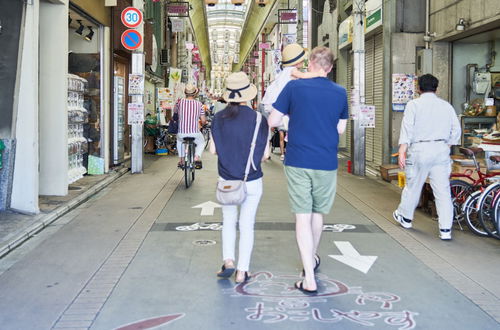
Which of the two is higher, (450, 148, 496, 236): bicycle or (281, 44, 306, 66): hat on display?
(281, 44, 306, 66): hat on display

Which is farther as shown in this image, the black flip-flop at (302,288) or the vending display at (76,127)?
the vending display at (76,127)

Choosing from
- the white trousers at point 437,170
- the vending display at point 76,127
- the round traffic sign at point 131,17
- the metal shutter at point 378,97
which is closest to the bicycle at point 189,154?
the vending display at point 76,127

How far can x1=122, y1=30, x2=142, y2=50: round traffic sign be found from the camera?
43.0 feet

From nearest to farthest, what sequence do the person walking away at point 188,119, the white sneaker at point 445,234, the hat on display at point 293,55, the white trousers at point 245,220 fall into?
the white trousers at point 245,220, the hat on display at point 293,55, the white sneaker at point 445,234, the person walking away at point 188,119

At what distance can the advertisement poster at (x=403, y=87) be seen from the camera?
44.9ft

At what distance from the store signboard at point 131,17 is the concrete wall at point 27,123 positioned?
559 centimetres

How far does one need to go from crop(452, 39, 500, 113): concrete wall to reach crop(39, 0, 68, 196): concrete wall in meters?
8.44

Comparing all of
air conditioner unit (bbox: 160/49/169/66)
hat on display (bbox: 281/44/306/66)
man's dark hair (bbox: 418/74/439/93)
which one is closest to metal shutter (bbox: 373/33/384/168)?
man's dark hair (bbox: 418/74/439/93)

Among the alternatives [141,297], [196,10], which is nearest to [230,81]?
[141,297]

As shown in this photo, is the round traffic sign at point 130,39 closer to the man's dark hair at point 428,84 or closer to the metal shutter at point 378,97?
the metal shutter at point 378,97

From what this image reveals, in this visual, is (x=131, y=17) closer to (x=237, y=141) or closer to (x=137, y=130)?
(x=137, y=130)

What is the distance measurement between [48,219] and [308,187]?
4.20 metres

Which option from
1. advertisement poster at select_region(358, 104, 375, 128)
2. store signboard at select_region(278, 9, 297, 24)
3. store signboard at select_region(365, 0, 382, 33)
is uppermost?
store signboard at select_region(278, 9, 297, 24)

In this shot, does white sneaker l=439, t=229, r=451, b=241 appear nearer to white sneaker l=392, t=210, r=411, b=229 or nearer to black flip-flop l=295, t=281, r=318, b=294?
white sneaker l=392, t=210, r=411, b=229
